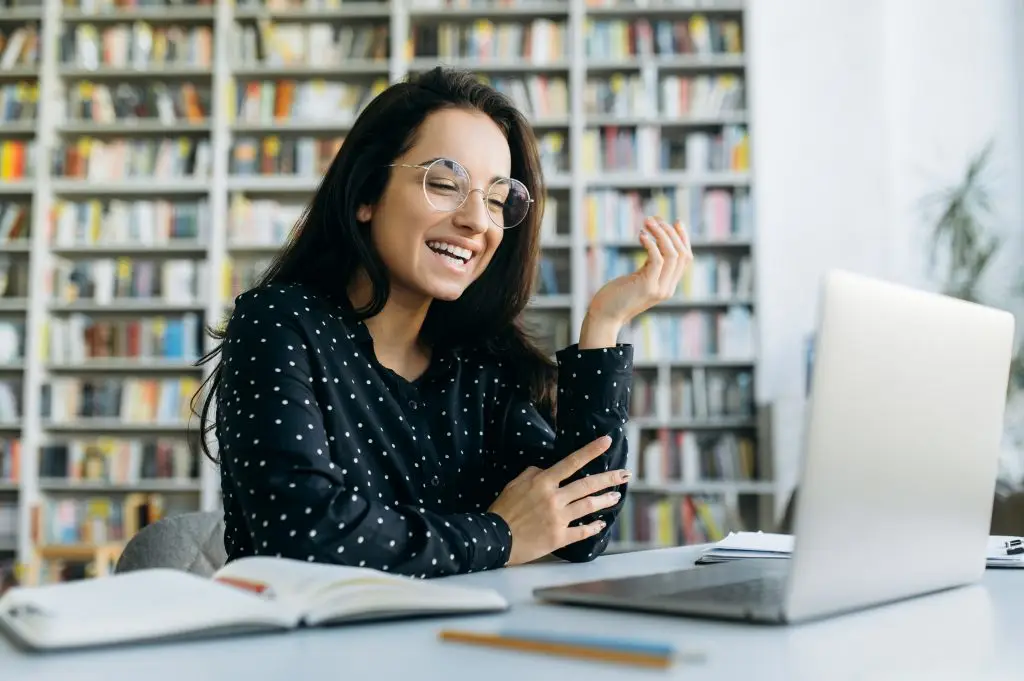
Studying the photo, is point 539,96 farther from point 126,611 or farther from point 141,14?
point 126,611

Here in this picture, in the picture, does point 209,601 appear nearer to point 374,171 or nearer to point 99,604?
point 99,604

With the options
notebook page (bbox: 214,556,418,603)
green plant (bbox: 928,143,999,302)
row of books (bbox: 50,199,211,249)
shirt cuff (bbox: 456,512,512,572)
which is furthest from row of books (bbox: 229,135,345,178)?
notebook page (bbox: 214,556,418,603)

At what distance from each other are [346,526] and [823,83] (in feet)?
15.3

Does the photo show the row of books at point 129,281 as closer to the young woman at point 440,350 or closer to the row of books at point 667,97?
the row of books at point 667,97

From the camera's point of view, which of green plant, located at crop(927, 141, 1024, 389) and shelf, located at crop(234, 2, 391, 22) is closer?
green plant, located at crop(927, 141, 1024, 389)

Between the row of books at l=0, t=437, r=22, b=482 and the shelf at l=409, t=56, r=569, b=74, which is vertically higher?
the shelf at l=409, t=56, r=569, b=74

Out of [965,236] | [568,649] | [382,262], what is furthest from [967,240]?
[568,649]

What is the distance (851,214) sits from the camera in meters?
4.97

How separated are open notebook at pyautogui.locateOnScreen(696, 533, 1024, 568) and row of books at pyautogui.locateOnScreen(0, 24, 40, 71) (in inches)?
192

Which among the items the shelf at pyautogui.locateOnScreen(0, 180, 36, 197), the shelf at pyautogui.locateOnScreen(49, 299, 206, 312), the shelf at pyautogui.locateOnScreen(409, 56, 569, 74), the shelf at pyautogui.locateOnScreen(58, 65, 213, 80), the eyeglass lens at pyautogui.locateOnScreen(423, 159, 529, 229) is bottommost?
the shelf at pyautogui.locateOnScreen(49, 299, 206, 312)

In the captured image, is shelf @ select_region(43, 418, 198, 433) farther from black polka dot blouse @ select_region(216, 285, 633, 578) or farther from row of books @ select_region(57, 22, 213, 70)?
black polka dot blouse @ select_region(216, 285, 633, 578)

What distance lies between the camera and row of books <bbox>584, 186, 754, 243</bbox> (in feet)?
15.4

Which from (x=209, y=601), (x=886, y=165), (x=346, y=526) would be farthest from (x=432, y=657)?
(x=886, y=165)

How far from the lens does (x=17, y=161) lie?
4.89 meters
